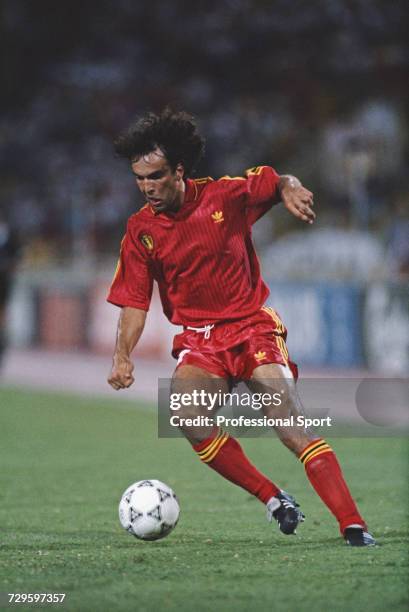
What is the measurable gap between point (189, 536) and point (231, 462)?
47 cm

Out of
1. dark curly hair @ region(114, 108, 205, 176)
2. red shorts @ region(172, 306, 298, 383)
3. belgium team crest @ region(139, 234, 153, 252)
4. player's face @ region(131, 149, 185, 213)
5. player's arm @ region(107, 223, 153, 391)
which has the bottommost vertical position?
red shorts @ region(172, 306, 298, 383)

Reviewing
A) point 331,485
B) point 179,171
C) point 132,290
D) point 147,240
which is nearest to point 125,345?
point 132,290

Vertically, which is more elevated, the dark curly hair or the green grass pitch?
the dark curly hair

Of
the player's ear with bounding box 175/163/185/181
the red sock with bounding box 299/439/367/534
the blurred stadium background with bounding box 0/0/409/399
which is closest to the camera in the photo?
the red sock with bounding box 299/439/367/534

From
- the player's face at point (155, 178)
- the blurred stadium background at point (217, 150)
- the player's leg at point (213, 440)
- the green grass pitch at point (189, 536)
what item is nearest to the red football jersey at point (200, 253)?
the player's face at point (155, 178)

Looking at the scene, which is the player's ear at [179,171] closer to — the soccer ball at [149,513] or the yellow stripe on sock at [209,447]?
the yellow stripe on sock at [209,447]

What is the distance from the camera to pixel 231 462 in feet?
18.1

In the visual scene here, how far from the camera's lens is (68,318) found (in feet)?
66.6

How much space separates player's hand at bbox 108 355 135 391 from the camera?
538cm

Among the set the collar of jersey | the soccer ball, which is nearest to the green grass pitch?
the soccer ball

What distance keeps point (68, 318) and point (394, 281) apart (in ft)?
25.4

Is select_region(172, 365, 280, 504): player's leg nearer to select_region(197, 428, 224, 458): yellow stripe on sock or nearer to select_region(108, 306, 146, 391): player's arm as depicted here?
select_region(197, 428, 224, 458): yellow stripe on sock

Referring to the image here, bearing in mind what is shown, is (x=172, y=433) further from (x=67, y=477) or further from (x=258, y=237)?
(x=258, y=237)

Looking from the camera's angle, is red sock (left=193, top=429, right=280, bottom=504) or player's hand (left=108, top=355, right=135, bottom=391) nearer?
player's hand (left=108, top=355, right=135, bottom=391)
